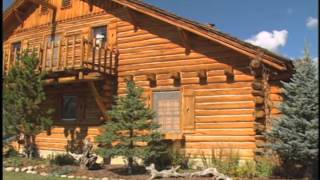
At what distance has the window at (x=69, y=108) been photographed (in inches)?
788

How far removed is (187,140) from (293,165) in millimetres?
3957

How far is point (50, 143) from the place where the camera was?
66.7ft

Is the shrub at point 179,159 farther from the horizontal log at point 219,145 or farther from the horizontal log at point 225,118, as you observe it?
the horizontal log at point 225,118

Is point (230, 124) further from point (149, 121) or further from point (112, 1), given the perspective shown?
point (112, 1)

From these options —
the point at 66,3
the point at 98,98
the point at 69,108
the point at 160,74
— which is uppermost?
the point at 66,3

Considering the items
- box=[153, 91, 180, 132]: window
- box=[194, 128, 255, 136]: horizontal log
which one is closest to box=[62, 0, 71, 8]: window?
box=[153, 91, 180, 132]: window

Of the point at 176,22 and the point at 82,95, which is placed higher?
the point at 176,22

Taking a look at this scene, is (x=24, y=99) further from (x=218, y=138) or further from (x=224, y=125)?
(x=224, y=125)

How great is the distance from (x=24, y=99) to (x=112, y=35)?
440 cm

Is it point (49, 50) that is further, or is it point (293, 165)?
point (49, 50)

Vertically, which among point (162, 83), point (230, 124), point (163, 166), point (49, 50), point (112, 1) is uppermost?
point (112, 1)

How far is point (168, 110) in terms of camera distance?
1689 cm

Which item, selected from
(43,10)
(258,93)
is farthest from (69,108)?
(258,93)

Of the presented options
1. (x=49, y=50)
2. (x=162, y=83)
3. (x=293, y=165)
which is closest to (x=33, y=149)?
(x=49, y=50)
